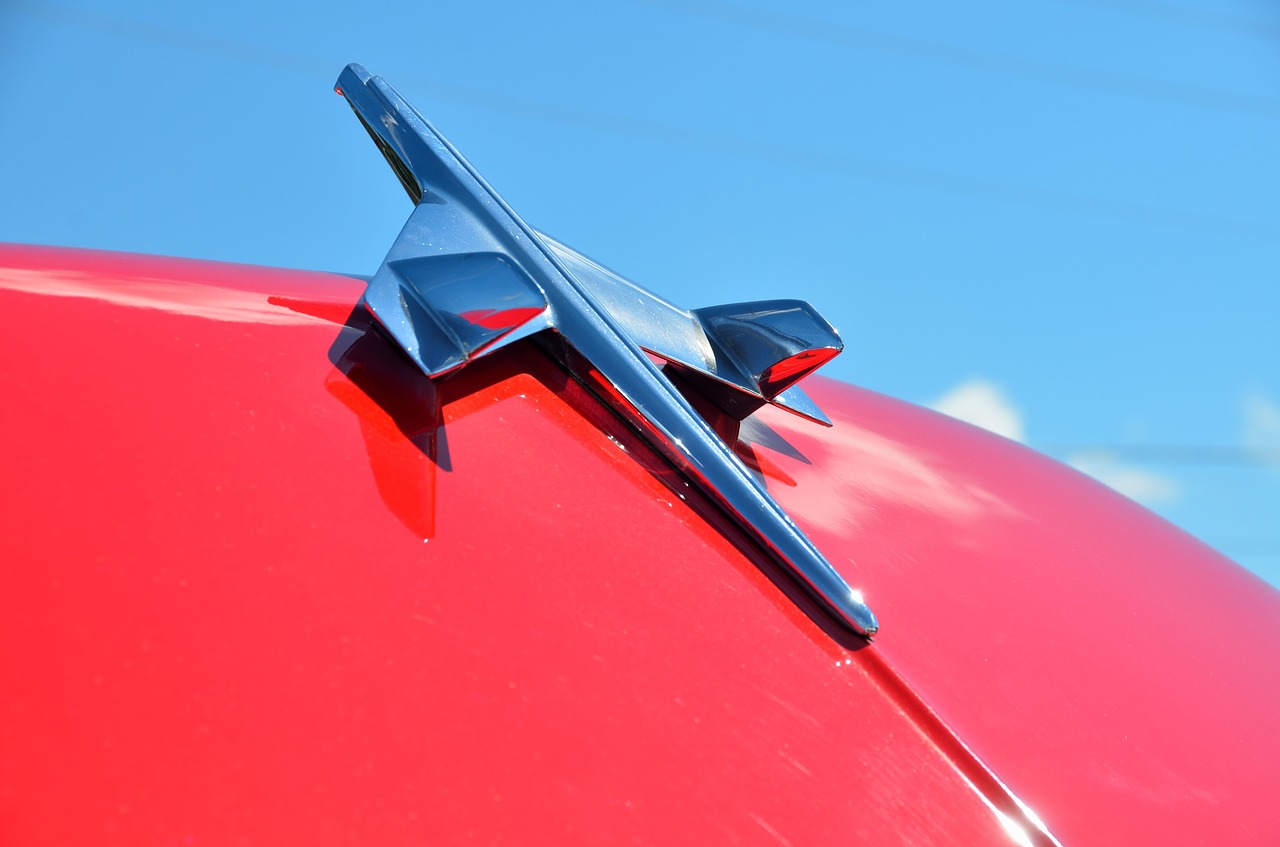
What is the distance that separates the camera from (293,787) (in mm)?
798

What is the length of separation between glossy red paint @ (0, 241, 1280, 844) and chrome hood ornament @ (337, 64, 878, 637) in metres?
0.05

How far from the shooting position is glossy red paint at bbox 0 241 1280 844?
814 mm

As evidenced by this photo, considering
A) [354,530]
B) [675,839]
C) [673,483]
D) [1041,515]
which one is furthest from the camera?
[1041,515]

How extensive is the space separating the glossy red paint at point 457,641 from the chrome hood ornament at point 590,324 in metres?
0.05

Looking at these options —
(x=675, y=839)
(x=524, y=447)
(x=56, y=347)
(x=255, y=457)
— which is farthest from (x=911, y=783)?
(x=56, y=347)

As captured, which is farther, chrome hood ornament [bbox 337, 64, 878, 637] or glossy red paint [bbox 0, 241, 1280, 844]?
chrome hood ornament [bbox 337, 64, 878, 637]

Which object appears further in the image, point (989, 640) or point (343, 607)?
point (989, 640)

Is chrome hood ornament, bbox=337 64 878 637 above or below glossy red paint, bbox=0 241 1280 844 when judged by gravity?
above

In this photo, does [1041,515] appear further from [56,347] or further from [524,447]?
[56,347]

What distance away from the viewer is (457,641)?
958mm

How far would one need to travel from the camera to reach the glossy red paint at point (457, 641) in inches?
32.1

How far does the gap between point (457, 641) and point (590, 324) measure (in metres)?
0.54

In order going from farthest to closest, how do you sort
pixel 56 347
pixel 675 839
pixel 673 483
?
pixel 673 483 → pixel 56 347 → pixel 675 839

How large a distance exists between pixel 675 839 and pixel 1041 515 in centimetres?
134
